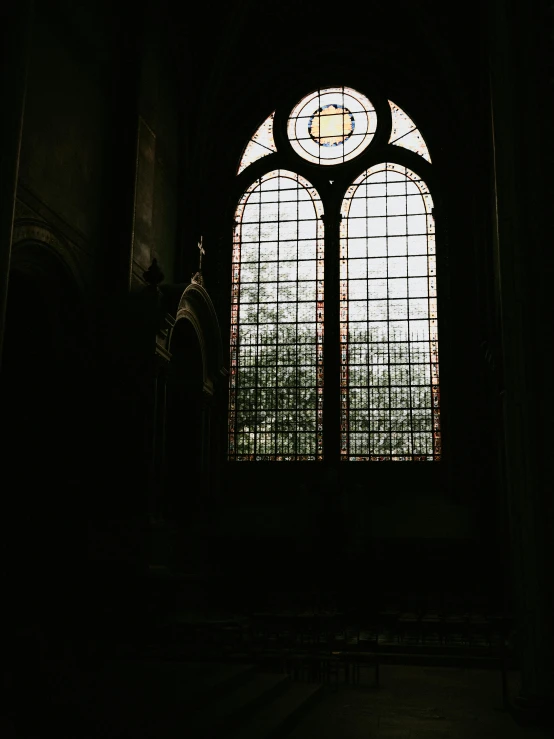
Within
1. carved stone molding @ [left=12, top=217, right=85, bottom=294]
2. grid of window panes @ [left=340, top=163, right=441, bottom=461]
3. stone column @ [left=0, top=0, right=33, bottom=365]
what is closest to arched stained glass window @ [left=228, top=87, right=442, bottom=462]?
Answer: grid of window panes @ [left=340, top=163, right=441, bottom=461]

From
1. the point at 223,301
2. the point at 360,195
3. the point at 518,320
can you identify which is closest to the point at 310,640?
the point at 518,320

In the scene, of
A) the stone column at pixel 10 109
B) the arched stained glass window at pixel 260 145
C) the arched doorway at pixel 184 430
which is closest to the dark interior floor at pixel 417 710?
the stone column at pixel 10 109

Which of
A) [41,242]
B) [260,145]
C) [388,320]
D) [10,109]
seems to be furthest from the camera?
[260,145]

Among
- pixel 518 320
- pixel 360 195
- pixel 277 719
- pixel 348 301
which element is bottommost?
pixel 277 719

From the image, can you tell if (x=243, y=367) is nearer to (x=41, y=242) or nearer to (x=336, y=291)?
(x=336, y=291)

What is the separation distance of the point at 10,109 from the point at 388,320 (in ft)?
29.5

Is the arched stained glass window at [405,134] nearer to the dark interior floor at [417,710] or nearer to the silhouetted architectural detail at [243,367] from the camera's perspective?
the silhouetted architectural detail at [243,367]

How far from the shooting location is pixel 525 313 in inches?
254

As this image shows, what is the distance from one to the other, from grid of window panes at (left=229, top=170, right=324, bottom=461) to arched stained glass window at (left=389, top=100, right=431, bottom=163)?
1680 millimetres

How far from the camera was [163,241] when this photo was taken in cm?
1324

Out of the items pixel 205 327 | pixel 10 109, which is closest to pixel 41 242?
pixel 205 327

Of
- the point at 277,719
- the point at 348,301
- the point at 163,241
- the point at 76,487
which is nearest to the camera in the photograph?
the point at 277,719

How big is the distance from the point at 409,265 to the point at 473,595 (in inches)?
210

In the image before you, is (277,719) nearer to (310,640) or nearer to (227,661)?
(227,661)
